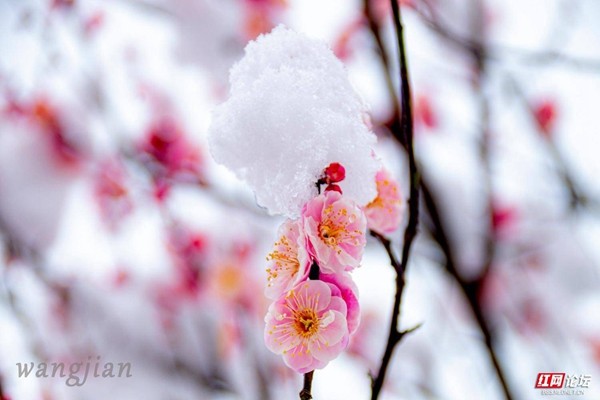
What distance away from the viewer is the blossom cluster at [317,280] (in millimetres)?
552

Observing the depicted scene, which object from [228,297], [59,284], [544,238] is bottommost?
[59,284]

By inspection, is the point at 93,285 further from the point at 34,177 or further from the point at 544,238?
the point at 544,238

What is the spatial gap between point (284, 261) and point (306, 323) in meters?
0.07

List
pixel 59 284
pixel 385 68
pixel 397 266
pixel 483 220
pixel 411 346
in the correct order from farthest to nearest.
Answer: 1. pixel 411 346
2. pixel 59 284
3. pixel 483 220
4. pixel 385 68
5. pixel 397 266

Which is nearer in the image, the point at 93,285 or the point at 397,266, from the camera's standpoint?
the point at 397,266

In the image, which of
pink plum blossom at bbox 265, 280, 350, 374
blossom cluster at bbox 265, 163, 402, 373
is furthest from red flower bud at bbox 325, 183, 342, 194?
pink plum blossom at bbox 265, 280, 350, 374

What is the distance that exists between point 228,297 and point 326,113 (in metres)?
2.15

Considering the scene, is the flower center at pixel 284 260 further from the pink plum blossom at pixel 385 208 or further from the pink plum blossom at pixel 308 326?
the pink plum blossom at pixel 385 208

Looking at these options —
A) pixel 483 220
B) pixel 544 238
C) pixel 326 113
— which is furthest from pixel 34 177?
pixel 544 238

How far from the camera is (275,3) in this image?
8.06ft

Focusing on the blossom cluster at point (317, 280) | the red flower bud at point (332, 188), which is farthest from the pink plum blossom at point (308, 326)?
the red flower bud at point (332, 188)

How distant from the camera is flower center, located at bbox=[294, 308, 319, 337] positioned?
0.57 meters

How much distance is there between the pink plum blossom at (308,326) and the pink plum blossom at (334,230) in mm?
29

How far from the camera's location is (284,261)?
0.59 metres
